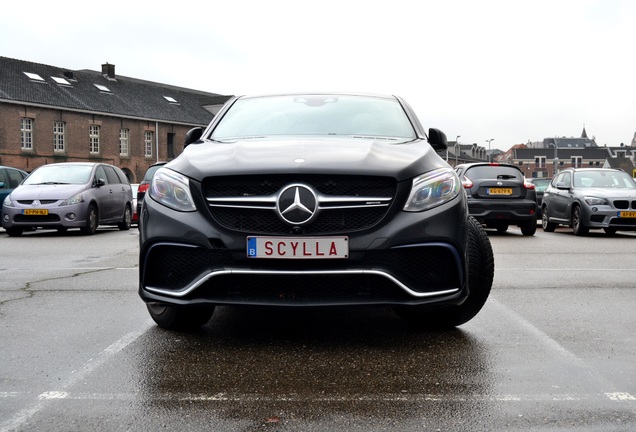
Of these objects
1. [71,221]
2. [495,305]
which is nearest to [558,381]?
[495,305]

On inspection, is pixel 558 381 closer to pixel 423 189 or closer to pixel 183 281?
pixel 423 189

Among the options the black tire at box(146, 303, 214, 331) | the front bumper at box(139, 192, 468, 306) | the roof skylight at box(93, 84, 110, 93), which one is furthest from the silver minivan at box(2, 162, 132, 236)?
the roof skylight at box(93, 84, 110, 93)

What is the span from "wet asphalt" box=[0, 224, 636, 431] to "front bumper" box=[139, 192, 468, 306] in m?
0.34

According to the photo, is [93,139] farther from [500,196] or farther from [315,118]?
[315,118]

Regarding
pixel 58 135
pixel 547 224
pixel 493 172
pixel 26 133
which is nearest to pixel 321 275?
pixel 493 172

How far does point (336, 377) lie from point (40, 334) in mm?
2158

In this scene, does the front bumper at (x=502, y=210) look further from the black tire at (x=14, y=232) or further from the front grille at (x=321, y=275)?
the front grille at (x=321, y=275)

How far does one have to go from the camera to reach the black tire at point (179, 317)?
475 cm

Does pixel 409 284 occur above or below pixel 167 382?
above

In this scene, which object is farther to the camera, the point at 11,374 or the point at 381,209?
the point at 381,209

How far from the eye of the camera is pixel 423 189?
4188mm

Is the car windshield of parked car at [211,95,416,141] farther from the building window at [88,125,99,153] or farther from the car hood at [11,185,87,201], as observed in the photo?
the building window at [88,125,99,153]

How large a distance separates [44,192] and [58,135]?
33439 millimetres

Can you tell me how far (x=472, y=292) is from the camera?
4699 millimetres
